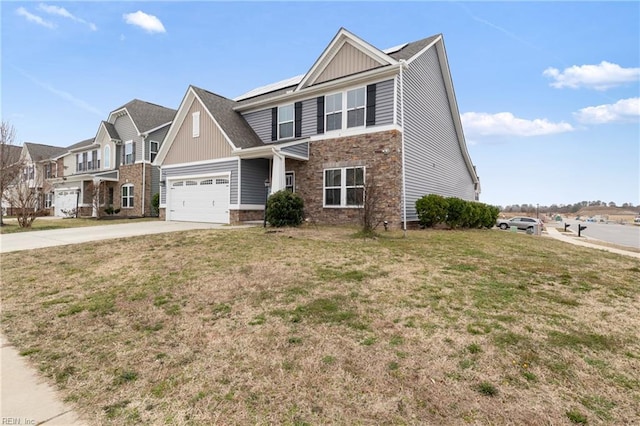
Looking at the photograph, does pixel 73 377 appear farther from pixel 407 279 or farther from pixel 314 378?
pixel 407 279

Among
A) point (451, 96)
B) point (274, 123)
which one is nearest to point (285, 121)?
point (274, 123)

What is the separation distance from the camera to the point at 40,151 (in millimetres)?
36469

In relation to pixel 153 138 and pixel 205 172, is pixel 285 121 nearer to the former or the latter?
pixel 205 172

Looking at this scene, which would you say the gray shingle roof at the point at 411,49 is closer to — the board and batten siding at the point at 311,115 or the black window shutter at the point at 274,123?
the board and batten siding at the point at 311,115

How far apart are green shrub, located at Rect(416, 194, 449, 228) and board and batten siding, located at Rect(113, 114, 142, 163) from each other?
855 inches

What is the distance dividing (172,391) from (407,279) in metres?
4.07

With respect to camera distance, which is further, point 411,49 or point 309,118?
point 309,118

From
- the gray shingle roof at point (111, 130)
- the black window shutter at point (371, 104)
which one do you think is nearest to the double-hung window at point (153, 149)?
the gray shingle roof at point (111, 130)

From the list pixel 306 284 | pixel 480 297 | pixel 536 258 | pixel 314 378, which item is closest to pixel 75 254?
pixel 306 284

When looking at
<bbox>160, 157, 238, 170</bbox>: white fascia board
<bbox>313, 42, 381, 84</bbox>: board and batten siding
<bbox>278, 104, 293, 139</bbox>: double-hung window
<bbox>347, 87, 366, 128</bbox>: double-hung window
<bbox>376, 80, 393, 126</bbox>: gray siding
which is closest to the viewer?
<bbox>376, 80, 393, 126</bbox>: gray siding

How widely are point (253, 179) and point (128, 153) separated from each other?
53.0 ft

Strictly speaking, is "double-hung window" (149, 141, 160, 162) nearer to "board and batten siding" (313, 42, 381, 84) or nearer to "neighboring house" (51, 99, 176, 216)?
"neighboring house" (51, 99, 176, 216)

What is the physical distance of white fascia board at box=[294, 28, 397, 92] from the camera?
12.9 meters

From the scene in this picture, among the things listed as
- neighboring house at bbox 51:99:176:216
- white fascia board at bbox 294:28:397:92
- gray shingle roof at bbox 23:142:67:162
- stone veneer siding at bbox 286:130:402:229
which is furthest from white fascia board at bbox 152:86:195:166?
gray shingle roof at bbox 23:142:67:162
